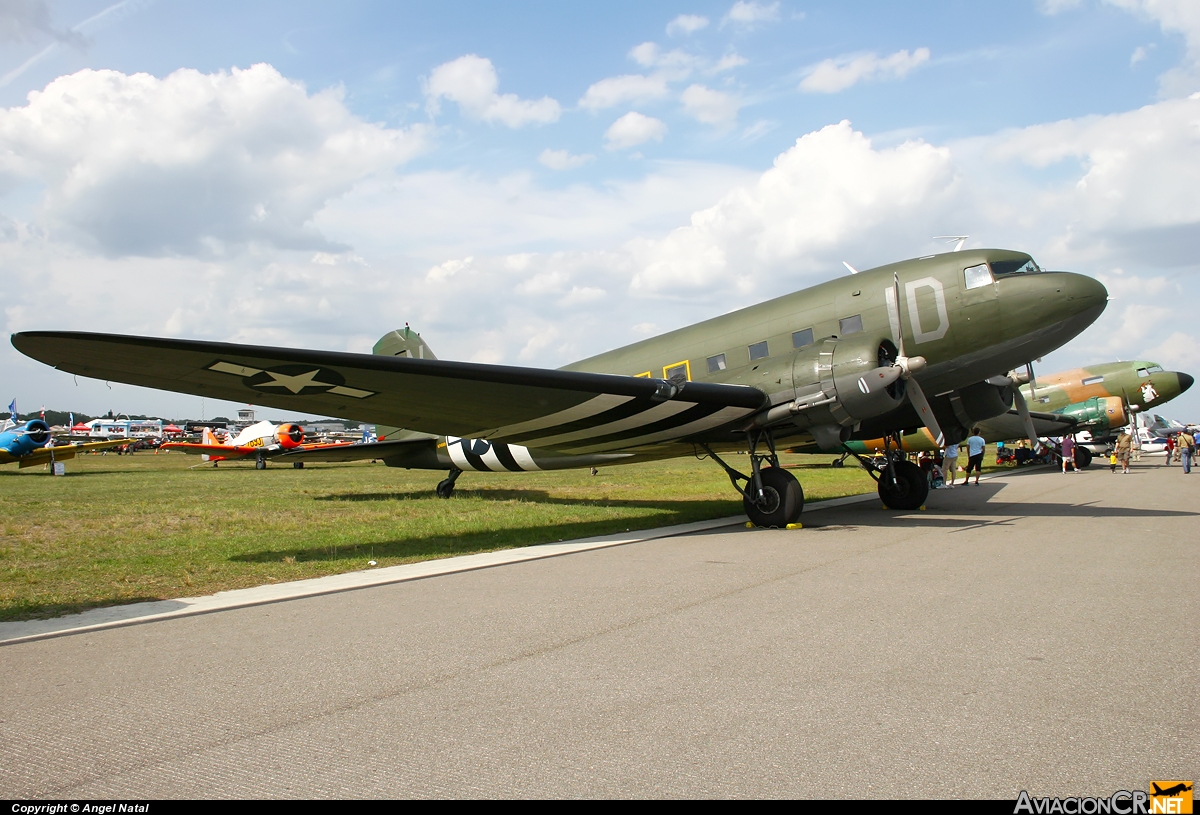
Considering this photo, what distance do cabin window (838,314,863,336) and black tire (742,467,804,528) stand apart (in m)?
2.53

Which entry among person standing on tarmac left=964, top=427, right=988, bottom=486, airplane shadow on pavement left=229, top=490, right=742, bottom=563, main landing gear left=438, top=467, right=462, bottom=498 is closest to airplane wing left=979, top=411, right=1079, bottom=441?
person standing on tarmac left=964, top=427, right=988, bottom=486

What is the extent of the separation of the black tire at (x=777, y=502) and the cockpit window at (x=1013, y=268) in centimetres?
442

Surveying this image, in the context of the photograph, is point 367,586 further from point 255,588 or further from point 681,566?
point 681,566

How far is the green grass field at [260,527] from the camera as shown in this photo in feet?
24.9

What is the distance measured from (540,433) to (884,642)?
8.39 m

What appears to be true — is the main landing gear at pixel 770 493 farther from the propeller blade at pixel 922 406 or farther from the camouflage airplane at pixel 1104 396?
the camouflage airplane at pixel 1104 396

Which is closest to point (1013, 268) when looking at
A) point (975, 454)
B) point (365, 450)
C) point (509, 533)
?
point (509, 533)

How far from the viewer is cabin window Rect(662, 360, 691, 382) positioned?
44.9 ft

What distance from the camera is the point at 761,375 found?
11.5 m

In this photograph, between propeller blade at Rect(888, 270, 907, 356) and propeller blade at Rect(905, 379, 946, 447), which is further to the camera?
propeller blade at Rect(888, 270, 907, 356)

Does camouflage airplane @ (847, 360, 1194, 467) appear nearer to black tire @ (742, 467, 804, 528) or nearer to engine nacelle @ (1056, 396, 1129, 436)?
engine nacelle @ (1056, 396, 1129, 436)

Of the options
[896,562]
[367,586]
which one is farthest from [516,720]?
[896,562]

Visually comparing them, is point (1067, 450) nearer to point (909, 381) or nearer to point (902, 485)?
point (902, 485)

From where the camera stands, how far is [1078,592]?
6.11m
